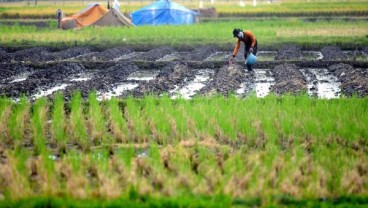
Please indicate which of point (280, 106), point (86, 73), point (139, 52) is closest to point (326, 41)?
point (139, 52)

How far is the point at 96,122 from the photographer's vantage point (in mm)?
8094

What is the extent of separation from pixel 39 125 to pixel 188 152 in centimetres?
204

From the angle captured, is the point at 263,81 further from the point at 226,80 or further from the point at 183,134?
the point at 183,134

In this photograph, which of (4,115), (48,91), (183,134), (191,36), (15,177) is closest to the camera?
(15,177)

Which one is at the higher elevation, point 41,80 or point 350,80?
point 350,80

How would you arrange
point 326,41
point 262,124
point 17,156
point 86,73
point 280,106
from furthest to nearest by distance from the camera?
point 326,41 < point 86,73 < point 280,106 < point 262,124 < point 17,156

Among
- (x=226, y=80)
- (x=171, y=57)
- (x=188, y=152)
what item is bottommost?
(x=171, y=57)

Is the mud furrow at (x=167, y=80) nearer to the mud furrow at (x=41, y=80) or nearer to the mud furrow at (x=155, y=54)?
the mud furrow at (x=41, y=80)

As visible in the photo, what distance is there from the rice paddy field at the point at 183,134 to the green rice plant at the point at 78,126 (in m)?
0.02

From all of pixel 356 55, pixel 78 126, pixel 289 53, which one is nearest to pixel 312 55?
pixel 289 53

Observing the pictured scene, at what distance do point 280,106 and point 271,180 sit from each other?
312cm

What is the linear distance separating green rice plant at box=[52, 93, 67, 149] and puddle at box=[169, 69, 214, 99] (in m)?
2.08

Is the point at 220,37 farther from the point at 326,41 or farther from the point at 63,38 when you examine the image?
the point at 63,38

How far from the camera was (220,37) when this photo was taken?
19016 millimetres
